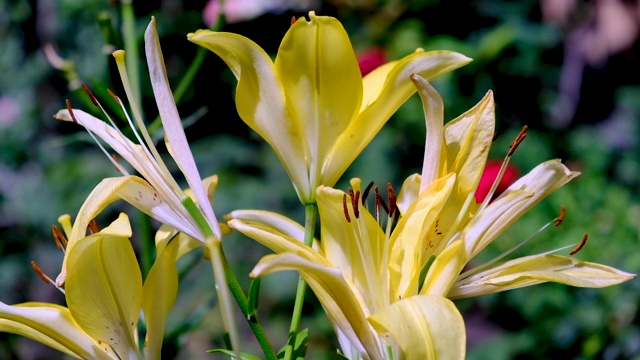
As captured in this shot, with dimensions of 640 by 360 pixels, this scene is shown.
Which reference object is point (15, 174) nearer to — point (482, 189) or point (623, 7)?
point (482, 189)

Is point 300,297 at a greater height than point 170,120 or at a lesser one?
lesser

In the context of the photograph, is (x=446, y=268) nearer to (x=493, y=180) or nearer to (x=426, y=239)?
Result: (x=426, y=239)

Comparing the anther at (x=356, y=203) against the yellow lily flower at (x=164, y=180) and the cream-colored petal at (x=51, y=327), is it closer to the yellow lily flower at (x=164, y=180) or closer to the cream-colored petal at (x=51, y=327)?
the yellow lily flower at (x=164, y=180)

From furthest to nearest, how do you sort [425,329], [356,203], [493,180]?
1. [493,180]
2. [356,203]
3. [425,329]

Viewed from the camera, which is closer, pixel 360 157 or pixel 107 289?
pixel 107 289

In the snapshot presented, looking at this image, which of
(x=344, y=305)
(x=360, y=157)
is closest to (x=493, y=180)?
(x=360, y=157)

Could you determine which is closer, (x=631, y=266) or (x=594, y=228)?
(x=631, y=266)

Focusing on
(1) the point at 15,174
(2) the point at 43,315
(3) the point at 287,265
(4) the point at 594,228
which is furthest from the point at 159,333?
(1) the point at 15,174

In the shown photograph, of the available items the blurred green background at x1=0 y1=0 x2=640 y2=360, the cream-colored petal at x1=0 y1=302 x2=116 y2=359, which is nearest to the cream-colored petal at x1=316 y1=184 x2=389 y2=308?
the cream-colored petal at x1=0 y1=302 x2=116 y2=359
